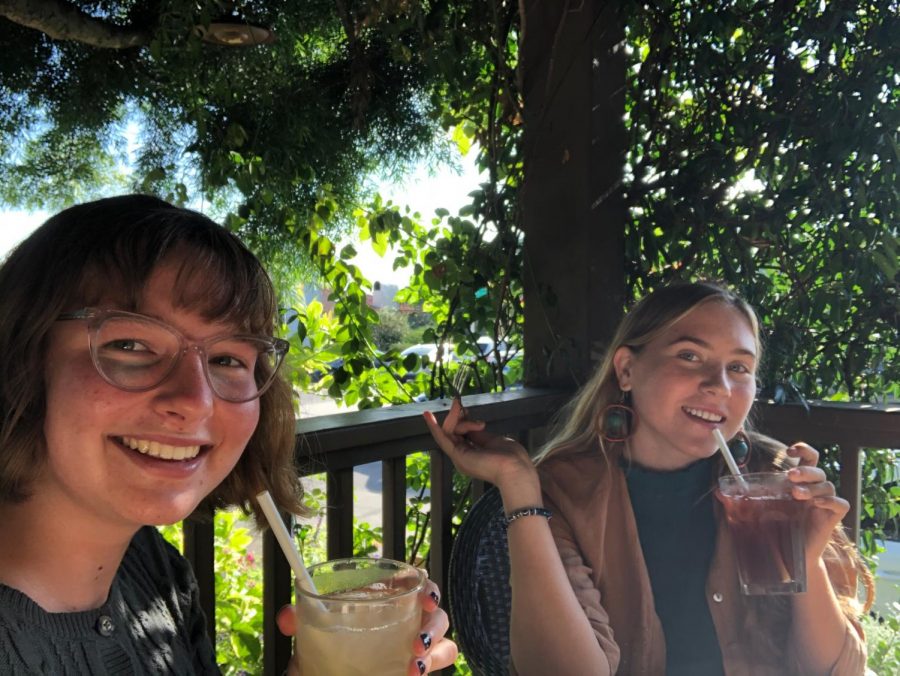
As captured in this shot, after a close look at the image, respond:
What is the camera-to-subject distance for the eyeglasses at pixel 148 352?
82 centimetres

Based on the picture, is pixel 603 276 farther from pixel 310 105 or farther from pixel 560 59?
pixel 310 105

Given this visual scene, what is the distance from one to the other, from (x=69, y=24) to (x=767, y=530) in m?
2.23

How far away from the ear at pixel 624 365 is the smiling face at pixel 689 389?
1 cm

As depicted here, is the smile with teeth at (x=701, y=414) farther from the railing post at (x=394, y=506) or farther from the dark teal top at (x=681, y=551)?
the railing post at (x=394, y=506)

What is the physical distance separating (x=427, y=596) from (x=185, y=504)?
317 mm

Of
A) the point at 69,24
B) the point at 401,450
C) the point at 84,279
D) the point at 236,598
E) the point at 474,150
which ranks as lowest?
the point at 236,598

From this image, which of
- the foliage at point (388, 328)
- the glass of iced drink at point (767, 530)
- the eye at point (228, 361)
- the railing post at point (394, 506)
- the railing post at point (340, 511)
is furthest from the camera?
the foliage at point (388, 328)

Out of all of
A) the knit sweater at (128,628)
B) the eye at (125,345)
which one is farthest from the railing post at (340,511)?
the eye at (125,345)

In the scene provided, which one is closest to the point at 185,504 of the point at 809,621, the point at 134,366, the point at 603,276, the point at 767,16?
the point at 134,366

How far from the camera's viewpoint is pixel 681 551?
1253mm

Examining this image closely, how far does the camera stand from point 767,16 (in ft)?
5.83

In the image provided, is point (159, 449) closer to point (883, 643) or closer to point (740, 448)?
point (740, 448)

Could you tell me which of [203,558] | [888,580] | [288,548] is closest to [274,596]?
[203,558]

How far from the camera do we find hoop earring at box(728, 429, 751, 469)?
1.31 meters
